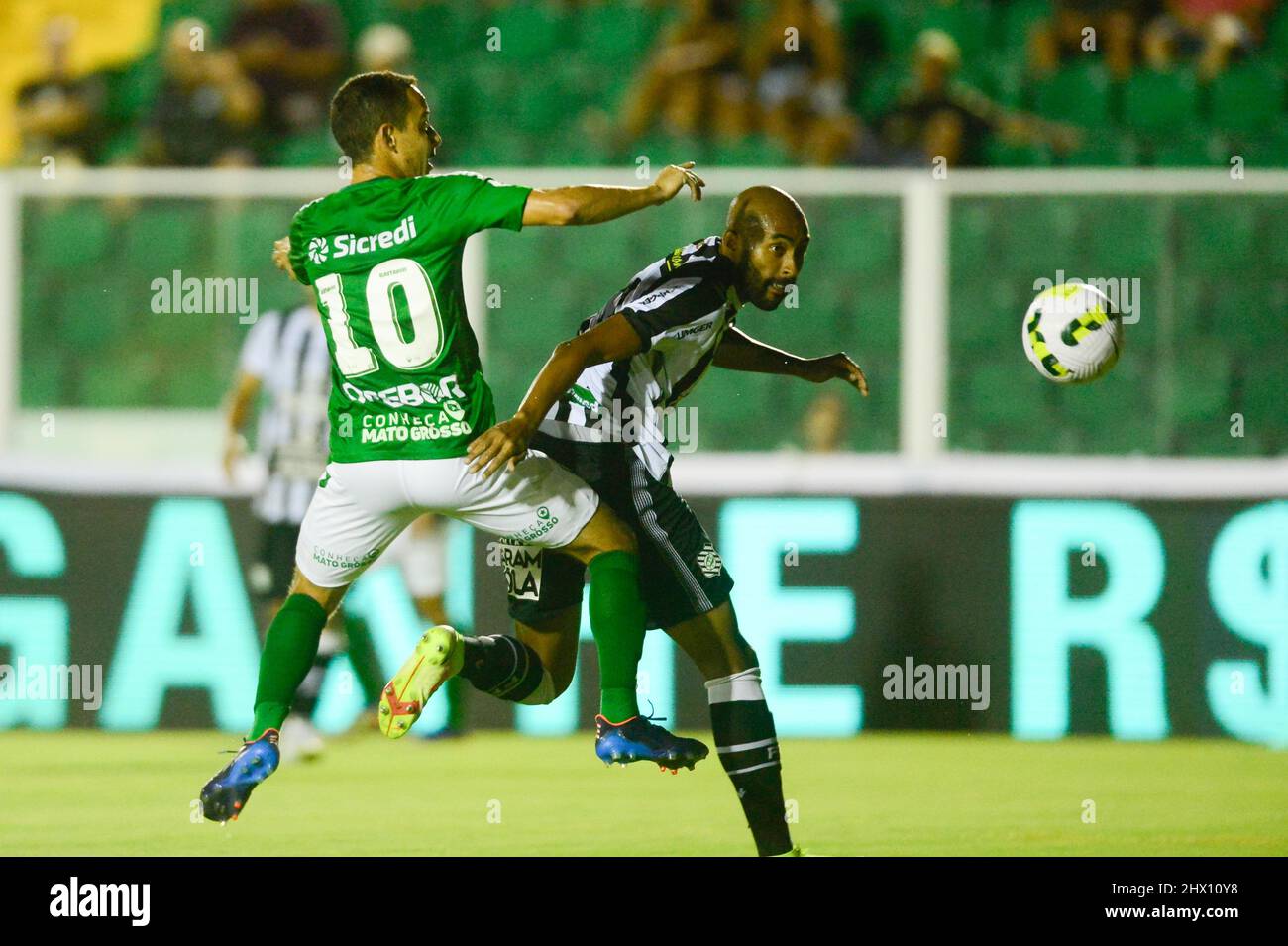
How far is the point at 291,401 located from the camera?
8.23 metres

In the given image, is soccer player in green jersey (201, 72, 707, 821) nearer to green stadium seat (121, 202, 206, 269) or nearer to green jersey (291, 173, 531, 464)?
green jersey (291, 173, 531, 464)

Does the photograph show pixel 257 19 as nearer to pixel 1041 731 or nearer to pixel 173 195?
pixel 173 195

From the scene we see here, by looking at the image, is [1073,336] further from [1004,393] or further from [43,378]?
[43,378]

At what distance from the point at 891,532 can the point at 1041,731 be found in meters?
1.10

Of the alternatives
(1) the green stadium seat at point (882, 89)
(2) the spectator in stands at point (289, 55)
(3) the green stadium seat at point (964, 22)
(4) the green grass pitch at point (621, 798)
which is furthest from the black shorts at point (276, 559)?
(3) the green stadium seat at point (964, 22)

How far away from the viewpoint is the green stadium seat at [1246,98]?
34.6 feet

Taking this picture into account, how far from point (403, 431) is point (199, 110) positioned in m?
6.20

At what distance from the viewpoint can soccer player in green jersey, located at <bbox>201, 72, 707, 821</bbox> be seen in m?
4.86

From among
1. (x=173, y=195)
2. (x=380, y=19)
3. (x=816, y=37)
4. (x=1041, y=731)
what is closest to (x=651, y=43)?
(x=816, y=37)

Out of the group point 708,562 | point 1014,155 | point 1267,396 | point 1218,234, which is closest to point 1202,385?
point 1267,396

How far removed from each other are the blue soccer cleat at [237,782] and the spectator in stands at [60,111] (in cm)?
664

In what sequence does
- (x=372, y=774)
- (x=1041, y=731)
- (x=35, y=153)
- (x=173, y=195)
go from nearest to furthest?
(x=372, y=774) < (x=1041, y=731) < (x=173, y=195) < (x=35, y=153)

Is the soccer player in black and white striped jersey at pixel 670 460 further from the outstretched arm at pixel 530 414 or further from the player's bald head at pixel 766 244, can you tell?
the outstretched arm at pixel 530 414

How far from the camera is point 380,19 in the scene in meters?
11.8
